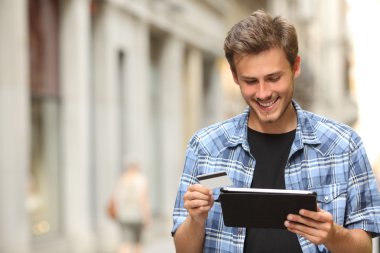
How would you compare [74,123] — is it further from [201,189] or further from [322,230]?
[322,230]

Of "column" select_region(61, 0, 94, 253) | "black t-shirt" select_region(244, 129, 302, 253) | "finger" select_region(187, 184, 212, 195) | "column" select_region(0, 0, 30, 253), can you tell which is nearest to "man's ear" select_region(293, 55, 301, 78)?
"black t-shirt" select_region(244, 129, 302, 253)

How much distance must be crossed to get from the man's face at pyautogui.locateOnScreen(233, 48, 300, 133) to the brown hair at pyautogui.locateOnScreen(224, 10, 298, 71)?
0.07 ft

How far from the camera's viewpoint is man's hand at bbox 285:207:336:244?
2678mm

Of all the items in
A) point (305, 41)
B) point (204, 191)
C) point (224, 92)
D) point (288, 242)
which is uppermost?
point (305, 41)

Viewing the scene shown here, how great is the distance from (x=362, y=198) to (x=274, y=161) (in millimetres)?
341

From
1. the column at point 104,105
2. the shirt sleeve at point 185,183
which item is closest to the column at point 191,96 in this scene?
the column at point 104,105

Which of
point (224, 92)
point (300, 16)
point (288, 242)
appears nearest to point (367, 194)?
point (288, 242)

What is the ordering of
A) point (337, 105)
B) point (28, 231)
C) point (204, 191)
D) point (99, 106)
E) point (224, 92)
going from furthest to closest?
point (337, 105) < point (224, 92) < point (99, 106) < point (28, 231) < point (204, 191)

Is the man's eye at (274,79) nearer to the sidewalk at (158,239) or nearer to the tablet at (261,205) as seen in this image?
the tablet at (261,205)

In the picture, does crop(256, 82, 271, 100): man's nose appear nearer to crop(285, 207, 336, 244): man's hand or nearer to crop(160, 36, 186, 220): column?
crop(285, 207, 336, 244): man's hand

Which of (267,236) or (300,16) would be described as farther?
(300,16)

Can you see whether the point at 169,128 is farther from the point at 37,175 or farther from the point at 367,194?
the point at 367,194

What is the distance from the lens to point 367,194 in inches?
117

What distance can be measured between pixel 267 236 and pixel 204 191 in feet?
1.05
